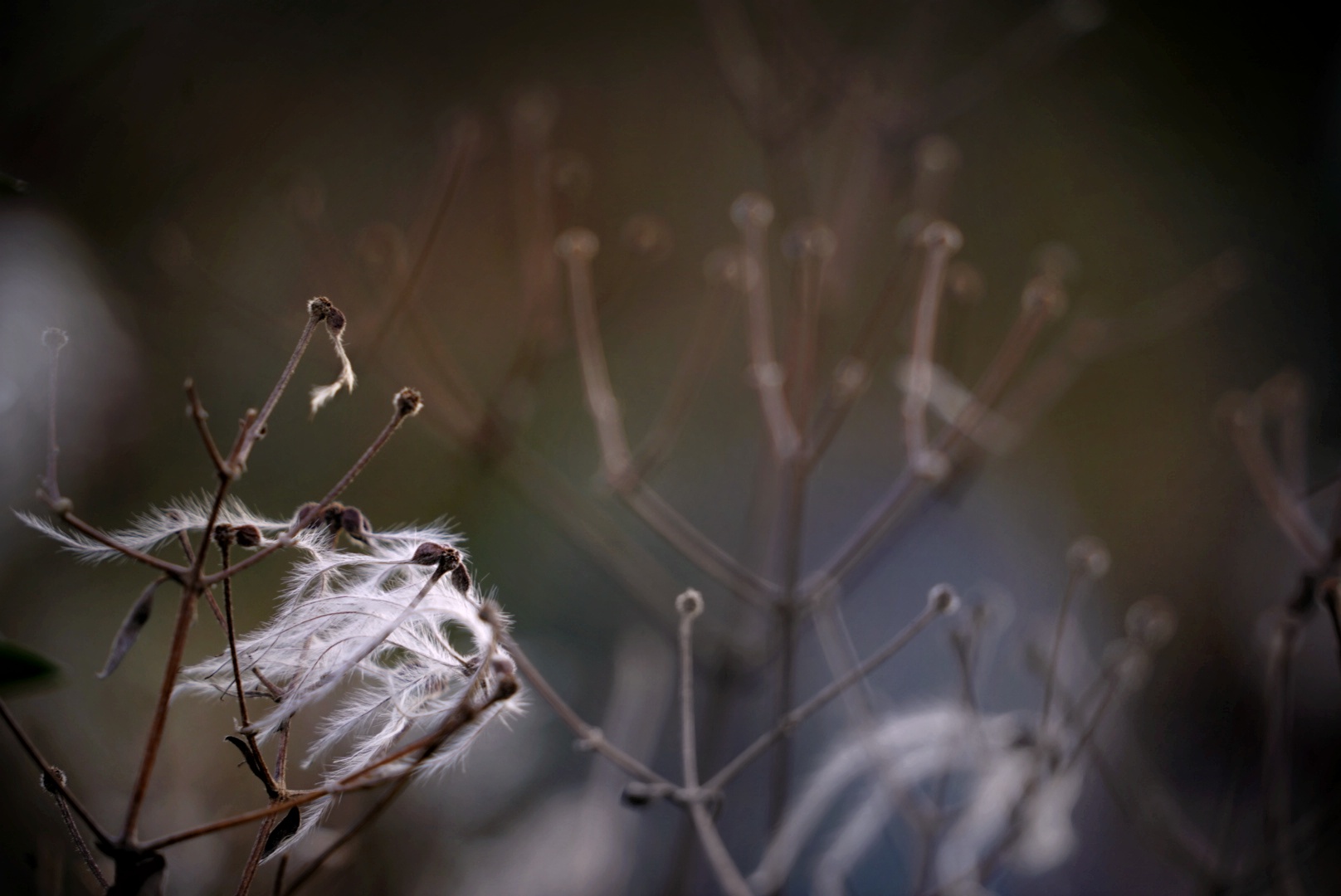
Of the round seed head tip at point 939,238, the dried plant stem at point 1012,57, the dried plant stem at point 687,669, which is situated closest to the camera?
the dried plant stem at point 687,669

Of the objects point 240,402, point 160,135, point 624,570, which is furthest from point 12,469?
point 624,570

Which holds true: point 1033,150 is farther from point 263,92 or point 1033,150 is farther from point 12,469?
point 12,469

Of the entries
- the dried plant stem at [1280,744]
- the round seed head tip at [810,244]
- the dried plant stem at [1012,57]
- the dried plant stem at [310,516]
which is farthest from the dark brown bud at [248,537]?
the dried plant stem at [1012,57]

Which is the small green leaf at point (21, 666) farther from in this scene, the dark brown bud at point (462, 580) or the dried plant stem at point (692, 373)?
the dried plant stem at point (692, 373)

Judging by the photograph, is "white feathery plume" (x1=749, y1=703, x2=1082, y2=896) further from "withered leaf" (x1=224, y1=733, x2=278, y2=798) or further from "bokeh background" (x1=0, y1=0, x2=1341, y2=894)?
"withered leaf" (x1=224, y1=733, x2=278, y2=798)

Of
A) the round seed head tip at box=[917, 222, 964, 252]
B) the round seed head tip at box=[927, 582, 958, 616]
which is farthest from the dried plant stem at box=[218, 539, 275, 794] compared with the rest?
the round seed head tip at box=[917, 222, 964, 252]

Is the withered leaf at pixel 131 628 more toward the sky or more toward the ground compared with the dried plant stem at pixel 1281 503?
more toward the sky
